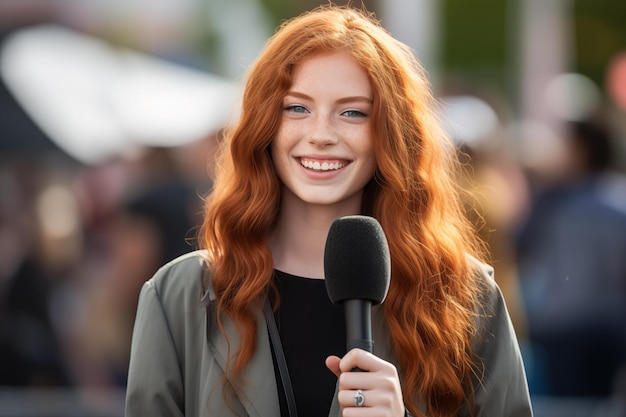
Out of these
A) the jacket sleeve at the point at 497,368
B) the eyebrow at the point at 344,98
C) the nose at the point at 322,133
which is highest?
the eyebrow at the point at 344,98

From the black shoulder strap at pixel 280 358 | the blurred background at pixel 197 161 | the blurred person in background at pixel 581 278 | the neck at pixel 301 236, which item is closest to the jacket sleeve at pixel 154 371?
the black shoulder strap at pixel 280 358

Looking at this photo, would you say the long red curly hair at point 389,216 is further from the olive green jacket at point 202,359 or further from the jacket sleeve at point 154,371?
the jacket sleeve at point 154,371

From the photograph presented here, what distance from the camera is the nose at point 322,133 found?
3.21m

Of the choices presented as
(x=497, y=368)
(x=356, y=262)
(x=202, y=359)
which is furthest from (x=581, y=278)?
(x=356, y=262)

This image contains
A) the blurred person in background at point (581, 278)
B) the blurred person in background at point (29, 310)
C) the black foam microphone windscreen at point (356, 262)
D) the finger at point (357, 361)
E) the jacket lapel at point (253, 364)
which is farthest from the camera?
the blurred person in background at point (29, 310)

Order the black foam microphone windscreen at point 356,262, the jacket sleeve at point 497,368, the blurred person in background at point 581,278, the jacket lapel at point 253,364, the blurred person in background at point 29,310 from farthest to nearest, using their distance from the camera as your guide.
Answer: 1. the blurred person in background at point 29,310
2. the blurred person in background at point 581,278
3. the jacket sleeve at point 497,368
4. the jacket lapel at point 253,364
5. the black foam microphone windscreen at point 356,262

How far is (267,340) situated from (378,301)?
52 centimetres

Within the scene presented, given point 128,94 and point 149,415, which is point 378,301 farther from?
point 128,94

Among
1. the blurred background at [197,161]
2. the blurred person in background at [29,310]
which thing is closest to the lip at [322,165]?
the blurred background at [197,161]

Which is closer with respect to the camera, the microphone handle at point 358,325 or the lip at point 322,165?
the microphone handle at point 358,325

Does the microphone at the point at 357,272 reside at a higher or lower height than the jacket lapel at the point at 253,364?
higher

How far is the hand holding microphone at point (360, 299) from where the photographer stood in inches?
108

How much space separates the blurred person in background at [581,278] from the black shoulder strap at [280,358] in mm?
3286

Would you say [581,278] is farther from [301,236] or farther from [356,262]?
[356,262]
